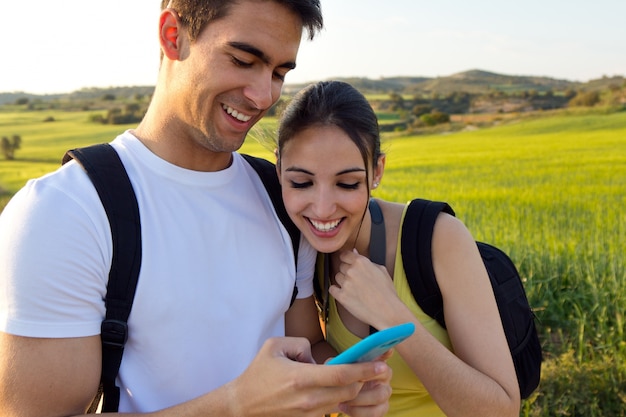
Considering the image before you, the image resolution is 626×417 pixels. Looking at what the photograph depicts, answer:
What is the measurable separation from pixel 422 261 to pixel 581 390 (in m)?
2.51

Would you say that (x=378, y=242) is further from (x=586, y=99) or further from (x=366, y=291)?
(x=586, y=99)

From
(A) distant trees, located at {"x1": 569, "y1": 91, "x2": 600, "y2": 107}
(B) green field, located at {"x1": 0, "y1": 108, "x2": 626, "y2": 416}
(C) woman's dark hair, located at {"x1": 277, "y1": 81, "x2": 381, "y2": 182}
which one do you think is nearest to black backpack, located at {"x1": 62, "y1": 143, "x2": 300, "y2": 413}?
(C) woman's dark hair, located at {"x1": 277, "y1": 81, "x2": 381, "y2": 182}

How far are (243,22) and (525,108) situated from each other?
2228 centimetres

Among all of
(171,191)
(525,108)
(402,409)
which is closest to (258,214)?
(171,191)

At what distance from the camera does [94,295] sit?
1.59 metres

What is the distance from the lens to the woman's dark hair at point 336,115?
2172 millimetres

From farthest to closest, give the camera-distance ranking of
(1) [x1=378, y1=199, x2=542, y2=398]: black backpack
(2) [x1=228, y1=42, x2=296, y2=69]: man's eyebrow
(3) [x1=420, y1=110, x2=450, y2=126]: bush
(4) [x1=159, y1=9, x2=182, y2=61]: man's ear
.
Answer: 1. (3) [x1=420, y1=110, x2=450, y2=126]: bush
2. (1) [x1=378, y1=199, x2=542, y2=398]: black backpack
3. (4) [x1=159, y1=9, x2=182, y2=61]: man's ear
4. (2) [x1=228, y1=42, x2=296, y2=69]: man's eyebrow

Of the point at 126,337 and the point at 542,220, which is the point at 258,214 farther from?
the point at 542,220

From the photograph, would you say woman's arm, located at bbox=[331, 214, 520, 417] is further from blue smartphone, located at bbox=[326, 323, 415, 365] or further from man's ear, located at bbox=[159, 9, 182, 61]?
man's ear, located at bbox=[159, 9, 182, 61]

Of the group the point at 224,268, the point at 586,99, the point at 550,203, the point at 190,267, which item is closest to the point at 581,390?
the point at 224,268

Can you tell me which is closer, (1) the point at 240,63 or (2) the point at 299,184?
(1) the point at 240,63

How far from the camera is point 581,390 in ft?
13.3

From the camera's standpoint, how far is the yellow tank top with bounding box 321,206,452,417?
2146 millimetres

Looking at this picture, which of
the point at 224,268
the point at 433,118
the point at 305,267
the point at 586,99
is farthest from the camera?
the point at 433,118
